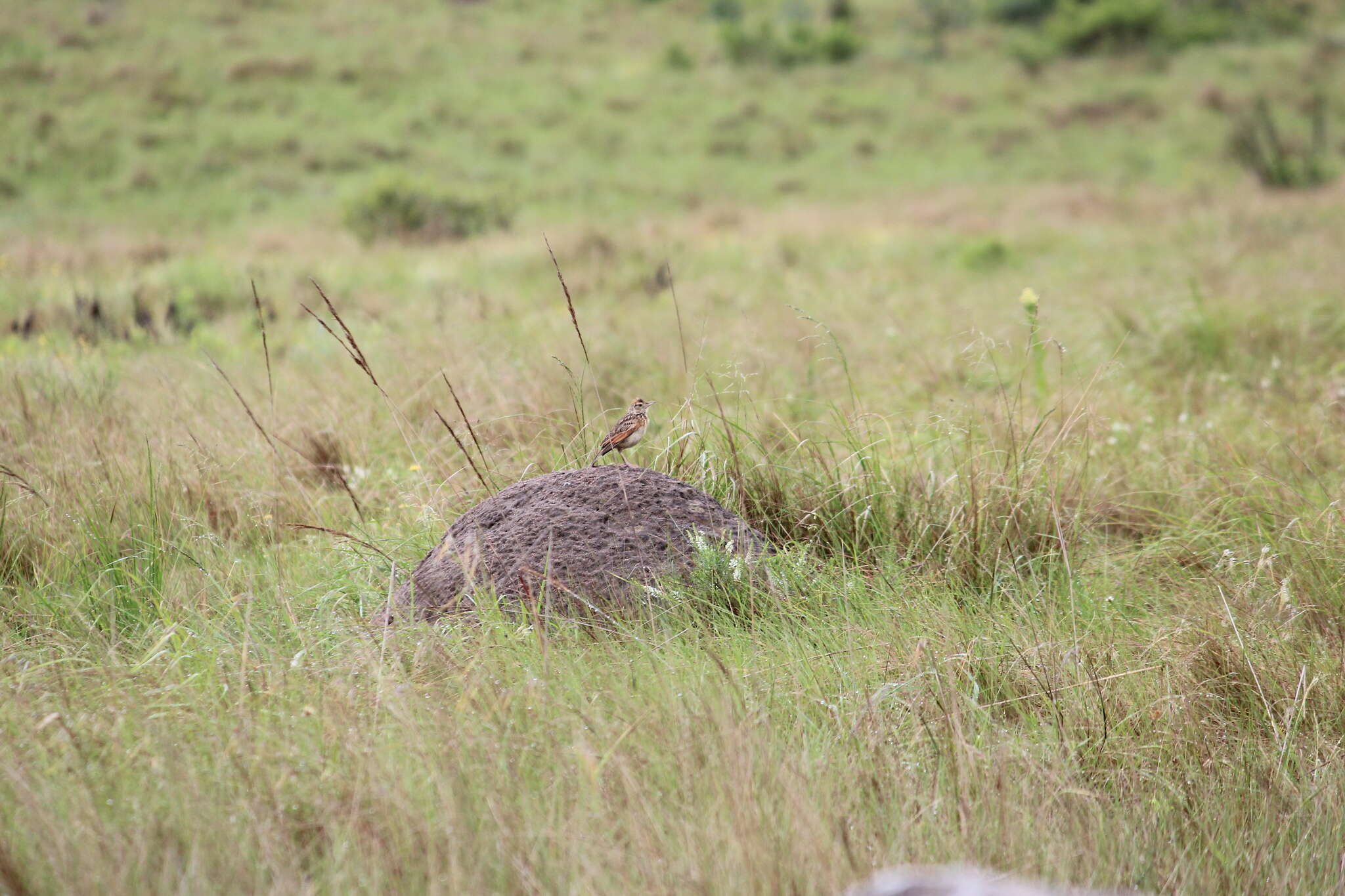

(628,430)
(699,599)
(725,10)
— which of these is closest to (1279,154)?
(628,430)

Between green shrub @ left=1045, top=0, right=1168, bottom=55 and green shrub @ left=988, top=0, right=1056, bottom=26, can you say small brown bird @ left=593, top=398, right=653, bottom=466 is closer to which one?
green shrub @ left=1045, top=0, right=1168, bottom=55

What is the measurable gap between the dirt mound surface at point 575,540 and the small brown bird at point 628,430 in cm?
13

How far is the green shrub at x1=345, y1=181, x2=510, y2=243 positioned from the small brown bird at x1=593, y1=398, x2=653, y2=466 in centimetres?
1031

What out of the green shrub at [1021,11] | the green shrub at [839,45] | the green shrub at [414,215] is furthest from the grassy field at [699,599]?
the green shrub at [1021,11]

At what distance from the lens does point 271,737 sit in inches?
76.4

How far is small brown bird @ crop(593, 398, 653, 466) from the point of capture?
3062 millimetres

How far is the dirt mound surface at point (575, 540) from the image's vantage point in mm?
2625

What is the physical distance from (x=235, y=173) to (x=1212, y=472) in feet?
57.2

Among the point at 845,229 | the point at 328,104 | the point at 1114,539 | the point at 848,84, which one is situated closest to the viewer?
the point at 1114,539

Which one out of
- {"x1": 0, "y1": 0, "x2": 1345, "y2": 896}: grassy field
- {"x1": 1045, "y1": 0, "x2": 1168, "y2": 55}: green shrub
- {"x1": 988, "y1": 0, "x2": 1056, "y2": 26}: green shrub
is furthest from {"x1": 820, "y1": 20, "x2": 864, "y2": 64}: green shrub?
{"x1": 0, "y1": 0, "x2": 1345, "y2": 896}: grassy field

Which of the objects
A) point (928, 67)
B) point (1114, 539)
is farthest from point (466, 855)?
point (928, 67)

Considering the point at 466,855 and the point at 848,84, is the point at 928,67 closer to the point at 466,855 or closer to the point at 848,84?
the point at 848,84

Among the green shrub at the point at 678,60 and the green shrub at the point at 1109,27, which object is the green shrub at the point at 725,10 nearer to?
the green shrub at the point at 678,60

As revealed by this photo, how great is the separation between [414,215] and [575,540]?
11.4 metres
